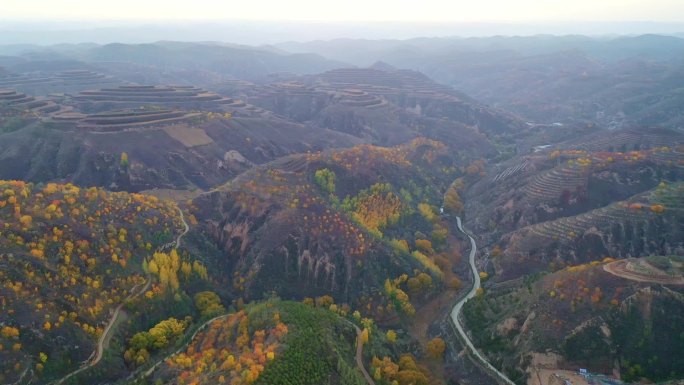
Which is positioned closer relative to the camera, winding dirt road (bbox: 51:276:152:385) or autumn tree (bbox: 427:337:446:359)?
winding dirt road (bbox: 51:276:152:385)

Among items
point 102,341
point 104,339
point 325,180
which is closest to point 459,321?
point 325,180

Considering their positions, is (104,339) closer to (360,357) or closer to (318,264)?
(360,357)

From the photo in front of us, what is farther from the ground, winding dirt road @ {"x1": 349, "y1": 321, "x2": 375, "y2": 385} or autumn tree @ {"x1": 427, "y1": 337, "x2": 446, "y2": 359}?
winding dirt road @ {"x1": 349, "y1": 321, "x2": 375, "y2": 385}

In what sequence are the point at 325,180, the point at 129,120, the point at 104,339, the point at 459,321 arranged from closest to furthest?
the point at 104,339
the point at 459,321
the point at 325,180
the point at 129,120

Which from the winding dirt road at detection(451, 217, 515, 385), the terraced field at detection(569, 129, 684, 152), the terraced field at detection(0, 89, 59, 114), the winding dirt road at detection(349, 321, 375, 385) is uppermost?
the terraced field at detection(0, 89, 59, 114)

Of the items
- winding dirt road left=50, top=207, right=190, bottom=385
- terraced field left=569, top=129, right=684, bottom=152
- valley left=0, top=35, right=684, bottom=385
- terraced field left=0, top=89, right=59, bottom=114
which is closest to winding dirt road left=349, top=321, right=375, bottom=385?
valley left=0, top=35, right=684, bottom=385

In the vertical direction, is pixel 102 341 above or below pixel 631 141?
below

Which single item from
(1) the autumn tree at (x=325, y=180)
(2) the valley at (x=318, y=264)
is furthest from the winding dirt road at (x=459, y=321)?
(1) the autumn tree at (x=325, y=180)

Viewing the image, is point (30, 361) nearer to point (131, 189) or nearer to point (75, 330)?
point (75, 330)

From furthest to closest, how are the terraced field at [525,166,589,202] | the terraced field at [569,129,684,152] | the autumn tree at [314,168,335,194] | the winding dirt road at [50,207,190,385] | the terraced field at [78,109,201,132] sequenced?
the terraced field at [569,129,684,152] → the terraced field at [78,109,201,132] → the terraced field at [525,166,589,202] → the autumn tree at [314,168,335,194] → the winding dirt road at [50,207,190,385]

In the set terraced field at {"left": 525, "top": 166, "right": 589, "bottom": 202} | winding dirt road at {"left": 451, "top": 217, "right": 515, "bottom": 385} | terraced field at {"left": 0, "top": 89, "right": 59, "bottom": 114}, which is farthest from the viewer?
terraced field at {"left": 0, "top": 89, "right": 59, "bottom": 114}

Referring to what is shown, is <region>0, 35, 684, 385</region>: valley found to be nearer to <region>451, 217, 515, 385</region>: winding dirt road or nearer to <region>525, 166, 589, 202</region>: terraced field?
<region>451, 217, 515, 385</region>: winding dirt road

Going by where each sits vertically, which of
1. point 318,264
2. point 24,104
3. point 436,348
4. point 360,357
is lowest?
point 436,348
